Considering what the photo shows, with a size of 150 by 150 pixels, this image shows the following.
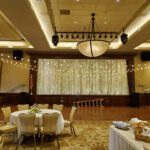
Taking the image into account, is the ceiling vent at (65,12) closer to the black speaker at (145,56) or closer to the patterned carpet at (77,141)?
the patterned carpet at (77,141)

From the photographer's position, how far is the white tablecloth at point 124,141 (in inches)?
95.6

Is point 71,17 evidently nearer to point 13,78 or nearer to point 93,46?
point 93,46

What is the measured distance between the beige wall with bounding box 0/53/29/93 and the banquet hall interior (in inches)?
2.6

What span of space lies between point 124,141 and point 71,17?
18.6ft

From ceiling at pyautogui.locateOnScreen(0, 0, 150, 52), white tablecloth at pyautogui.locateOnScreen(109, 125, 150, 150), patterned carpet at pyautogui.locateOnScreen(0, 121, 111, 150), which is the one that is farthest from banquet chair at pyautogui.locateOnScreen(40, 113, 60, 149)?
ceiling at pyautogui.locateOnScreen(0, 0, 150, 52)

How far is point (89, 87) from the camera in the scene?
13.6 metres

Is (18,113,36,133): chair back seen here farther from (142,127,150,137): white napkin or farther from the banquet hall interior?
(142,127,150,137): white napkin

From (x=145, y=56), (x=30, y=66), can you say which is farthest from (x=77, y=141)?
(x=145, y=56)

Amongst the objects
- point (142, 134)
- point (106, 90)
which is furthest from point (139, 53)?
point (142, 134)

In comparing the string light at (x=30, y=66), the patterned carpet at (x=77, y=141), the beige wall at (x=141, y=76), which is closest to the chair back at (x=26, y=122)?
the patterned carpet at (x=77, y=141)

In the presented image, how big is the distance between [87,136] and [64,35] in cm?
557

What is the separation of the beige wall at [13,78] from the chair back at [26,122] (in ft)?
28.1

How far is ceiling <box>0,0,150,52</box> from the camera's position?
610 centimetres

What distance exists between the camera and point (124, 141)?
2.85 m
